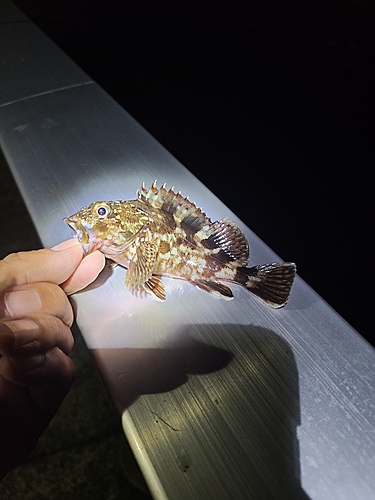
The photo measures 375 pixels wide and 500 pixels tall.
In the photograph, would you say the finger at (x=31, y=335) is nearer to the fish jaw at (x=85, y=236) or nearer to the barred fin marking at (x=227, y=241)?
the fish jaw at (x=85, y=236)

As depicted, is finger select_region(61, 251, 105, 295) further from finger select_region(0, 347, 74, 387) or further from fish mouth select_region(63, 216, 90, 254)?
finger select_region(0, 347, 74, 387)

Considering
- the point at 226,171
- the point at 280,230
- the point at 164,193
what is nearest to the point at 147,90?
the point at 226,171

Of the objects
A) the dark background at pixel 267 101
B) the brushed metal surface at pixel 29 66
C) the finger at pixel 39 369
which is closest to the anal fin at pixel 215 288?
the finger at pixel 39 369

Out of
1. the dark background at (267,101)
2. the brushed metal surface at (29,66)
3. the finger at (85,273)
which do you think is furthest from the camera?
the brushed metal surface at (29,66)

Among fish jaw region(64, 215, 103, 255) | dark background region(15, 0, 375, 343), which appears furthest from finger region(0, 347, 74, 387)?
dark background region(15, 0, 375, 343)

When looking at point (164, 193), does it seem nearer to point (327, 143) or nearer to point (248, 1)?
point (327, 143)

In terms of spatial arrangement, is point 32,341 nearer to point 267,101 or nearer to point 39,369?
point 39,369
